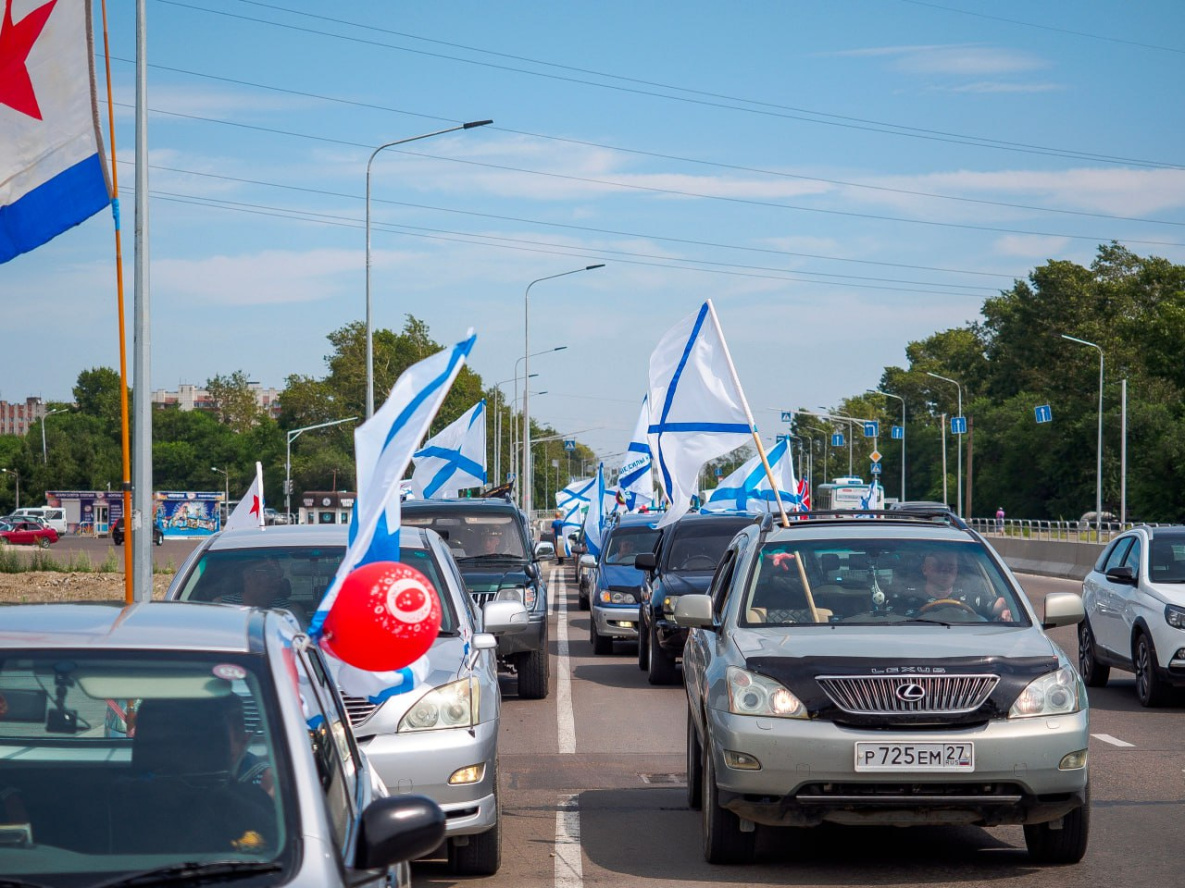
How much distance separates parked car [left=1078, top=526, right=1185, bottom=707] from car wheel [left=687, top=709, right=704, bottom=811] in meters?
6.19

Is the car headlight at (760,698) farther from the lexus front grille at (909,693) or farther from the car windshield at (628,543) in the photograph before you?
the car windshield at (628,543)

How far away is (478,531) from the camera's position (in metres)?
16.2

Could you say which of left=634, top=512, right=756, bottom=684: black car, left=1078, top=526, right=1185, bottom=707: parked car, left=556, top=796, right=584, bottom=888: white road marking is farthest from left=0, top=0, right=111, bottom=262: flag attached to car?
left=1078, top=526, right=1185, bottom=707: parked car

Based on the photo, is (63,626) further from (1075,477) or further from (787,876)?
(1075,477)

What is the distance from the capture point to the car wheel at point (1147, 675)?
44.8 ft

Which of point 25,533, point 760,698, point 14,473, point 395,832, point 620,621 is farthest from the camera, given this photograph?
point 14,473

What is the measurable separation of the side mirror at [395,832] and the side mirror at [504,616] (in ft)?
16.7

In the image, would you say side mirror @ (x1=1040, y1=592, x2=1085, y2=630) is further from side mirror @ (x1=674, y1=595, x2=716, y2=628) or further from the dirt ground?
the dirt ground

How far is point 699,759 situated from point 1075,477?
319ft

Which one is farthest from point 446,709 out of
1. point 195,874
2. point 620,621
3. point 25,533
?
point 25,533

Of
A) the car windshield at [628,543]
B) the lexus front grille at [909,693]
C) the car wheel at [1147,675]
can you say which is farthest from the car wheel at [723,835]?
the car windshield at [628,543]

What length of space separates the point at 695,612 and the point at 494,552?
8.06 metres

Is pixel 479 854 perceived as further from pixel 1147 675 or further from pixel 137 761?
pixel 1147 675

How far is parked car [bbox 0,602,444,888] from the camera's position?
347 centimetres
